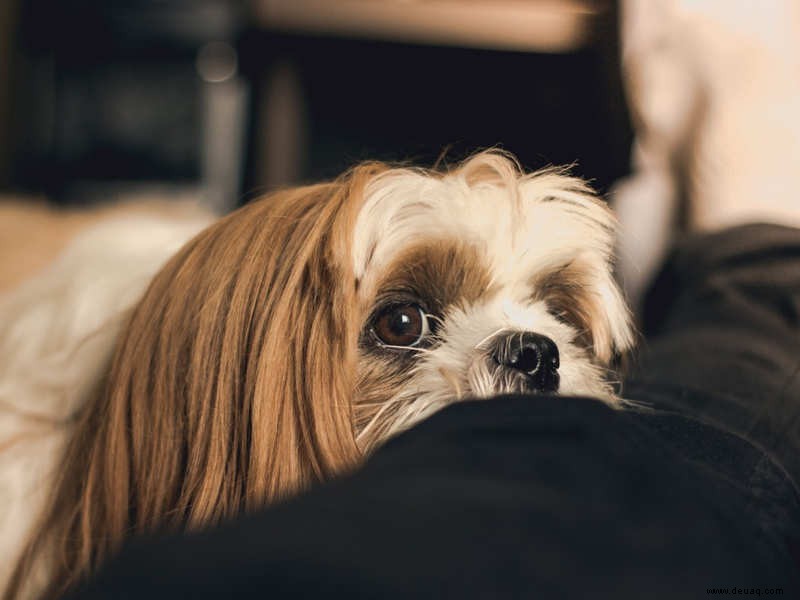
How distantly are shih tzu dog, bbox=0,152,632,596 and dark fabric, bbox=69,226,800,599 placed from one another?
32 cm

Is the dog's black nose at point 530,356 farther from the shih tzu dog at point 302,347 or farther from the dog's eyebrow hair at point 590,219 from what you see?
the dog's eyebrow hair at point 590,219

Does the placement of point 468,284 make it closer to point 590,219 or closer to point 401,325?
point 401,325

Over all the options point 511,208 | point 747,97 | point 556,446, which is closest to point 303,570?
point 556,446

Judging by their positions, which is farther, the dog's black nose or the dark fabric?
the dog's black nose

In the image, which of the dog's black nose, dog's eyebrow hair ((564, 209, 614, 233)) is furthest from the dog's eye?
dog's eyebrow hair ((564, 209, 614, 233))

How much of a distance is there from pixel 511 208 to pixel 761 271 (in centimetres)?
49

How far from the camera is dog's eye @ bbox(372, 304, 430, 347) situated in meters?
1.00

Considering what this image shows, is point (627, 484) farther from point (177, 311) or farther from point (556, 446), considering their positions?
point (177, 311)

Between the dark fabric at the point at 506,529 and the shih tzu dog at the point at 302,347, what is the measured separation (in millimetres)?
322

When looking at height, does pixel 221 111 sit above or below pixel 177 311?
above

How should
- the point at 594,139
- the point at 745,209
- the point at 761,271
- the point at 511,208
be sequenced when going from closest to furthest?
the point at 511,208
the point at 761,271
the point at 745,209
the point at 594,139

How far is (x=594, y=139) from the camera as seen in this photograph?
7.48 ft

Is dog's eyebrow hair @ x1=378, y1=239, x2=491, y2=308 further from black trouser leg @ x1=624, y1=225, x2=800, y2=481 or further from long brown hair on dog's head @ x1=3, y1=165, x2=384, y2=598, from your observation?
black trouser leg @ x1=624, y1=225, x2=800, y2=481

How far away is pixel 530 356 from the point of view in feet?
3.15
